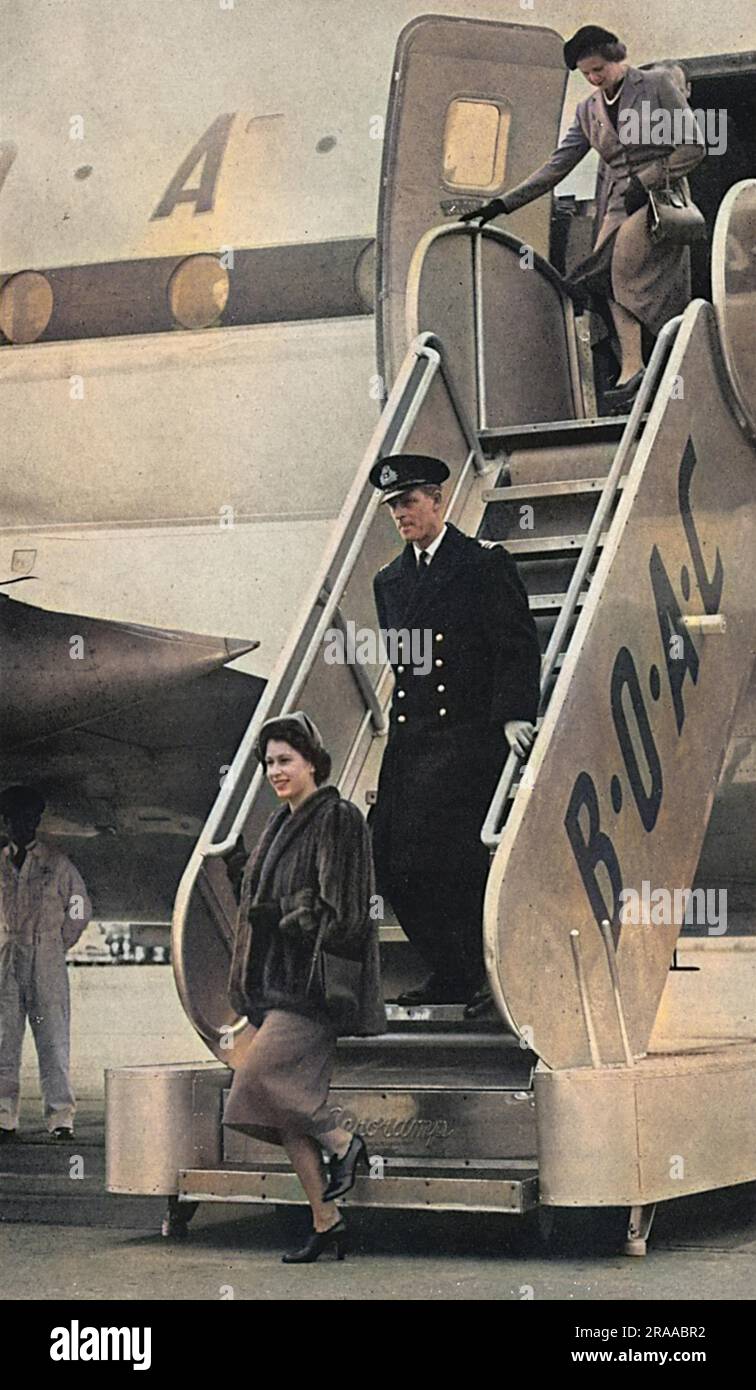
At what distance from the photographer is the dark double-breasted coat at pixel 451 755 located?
16.4 feet

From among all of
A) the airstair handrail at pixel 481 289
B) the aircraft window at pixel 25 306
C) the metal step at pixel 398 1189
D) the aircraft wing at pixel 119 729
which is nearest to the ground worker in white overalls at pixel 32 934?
the aircraft wing at pixel 119 729

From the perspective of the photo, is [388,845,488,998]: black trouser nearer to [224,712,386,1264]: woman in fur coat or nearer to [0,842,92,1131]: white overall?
[224,712,386,1264]: woman in fur coat

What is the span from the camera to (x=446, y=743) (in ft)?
16.5

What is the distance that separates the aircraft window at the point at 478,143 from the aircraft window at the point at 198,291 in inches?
61.3

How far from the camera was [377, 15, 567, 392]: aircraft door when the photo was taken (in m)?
7.08

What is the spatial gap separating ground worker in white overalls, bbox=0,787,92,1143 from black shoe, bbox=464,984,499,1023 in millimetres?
2922

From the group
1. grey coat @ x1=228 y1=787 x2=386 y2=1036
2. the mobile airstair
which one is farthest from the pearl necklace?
grey coat @ x1=228 y1=787 x2=386 y2=1036

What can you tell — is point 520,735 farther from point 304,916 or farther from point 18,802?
point 18,802

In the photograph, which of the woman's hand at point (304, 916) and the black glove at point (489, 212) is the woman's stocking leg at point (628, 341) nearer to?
the black glove at point (489, 212)

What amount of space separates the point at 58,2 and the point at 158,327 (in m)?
1.60

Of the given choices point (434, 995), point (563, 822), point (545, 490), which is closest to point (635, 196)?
point (545, 490)
